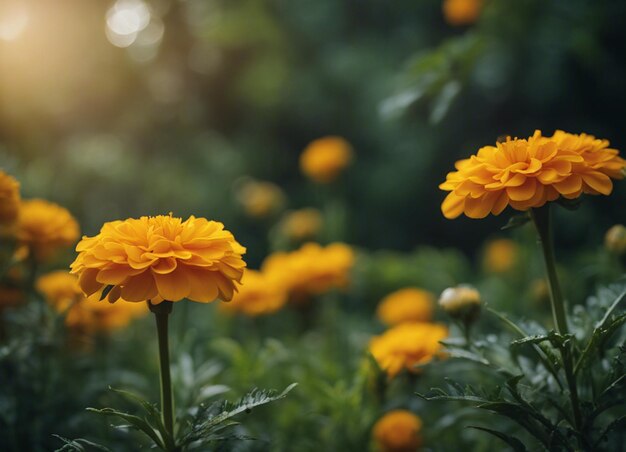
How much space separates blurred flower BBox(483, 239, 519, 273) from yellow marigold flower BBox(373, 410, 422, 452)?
50.4 inches

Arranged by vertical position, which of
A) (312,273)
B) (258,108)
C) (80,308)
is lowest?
(80,308)

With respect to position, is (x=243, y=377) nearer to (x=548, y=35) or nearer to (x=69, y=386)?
(x=69, y=386)

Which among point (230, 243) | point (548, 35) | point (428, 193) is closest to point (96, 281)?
point (230, 243)

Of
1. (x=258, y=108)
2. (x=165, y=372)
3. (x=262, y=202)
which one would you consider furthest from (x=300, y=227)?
(x=258, y=108)

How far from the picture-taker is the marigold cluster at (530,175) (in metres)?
0.99

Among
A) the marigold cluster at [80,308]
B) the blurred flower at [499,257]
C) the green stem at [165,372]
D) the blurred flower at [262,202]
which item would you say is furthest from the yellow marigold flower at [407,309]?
the green stem at [165,372]

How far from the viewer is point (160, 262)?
97 centimetres

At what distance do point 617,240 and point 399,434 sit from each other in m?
0.72

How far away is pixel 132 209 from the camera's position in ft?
13.4

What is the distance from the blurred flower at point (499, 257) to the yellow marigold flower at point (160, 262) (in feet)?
6.29

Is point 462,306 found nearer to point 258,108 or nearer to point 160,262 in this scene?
point 160,262

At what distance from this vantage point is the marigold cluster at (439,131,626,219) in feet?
3.24

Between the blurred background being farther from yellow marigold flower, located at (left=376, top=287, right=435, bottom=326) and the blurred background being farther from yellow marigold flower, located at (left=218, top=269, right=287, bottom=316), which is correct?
yellow marigold flower, located at (left=218, top=269, right=287, bottom=316)

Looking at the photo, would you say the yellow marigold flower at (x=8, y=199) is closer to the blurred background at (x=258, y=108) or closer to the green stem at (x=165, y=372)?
the green stem at (x=165, y=372)
